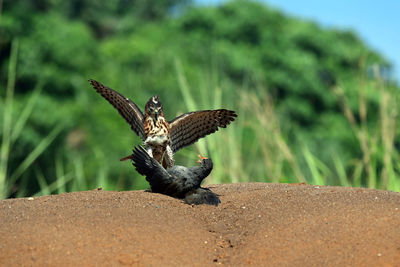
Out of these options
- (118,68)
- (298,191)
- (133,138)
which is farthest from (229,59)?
(298,191)

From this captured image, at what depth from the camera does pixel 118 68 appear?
3084cm

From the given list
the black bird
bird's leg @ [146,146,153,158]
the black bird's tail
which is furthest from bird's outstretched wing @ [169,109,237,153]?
the black bird's tail

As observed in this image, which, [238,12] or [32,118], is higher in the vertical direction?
[238,12]

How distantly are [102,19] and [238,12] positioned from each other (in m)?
9.54

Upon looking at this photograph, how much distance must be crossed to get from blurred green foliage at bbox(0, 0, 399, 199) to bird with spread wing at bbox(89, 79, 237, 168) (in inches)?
44.2

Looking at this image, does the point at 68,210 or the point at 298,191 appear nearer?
the point at 68,210

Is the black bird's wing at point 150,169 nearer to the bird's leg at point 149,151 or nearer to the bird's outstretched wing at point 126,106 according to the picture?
the bird's leg at point 149,151

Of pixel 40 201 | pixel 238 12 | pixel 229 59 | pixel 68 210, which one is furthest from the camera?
pixel 238 12

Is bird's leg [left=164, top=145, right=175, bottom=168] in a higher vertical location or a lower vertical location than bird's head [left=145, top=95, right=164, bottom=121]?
lower

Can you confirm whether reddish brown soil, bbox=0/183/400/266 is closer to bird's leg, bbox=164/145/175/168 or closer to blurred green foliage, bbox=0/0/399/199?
bird's leg, bbox=164/145/175/168

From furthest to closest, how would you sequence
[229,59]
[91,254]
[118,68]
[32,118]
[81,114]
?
[229,59]
[118,68]
[81,114]
[32,118]
[91,254]

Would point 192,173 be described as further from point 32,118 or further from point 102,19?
point 102,19

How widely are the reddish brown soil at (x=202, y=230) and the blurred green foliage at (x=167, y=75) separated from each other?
6.18ft

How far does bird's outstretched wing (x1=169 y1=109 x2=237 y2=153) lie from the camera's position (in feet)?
16.8
